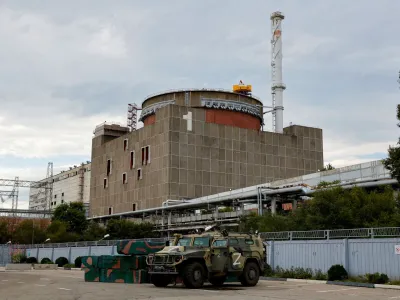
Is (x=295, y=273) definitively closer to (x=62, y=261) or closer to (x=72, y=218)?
(x=62, y=261)

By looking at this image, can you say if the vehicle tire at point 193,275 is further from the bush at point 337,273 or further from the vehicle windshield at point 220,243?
the bush at point 337,273

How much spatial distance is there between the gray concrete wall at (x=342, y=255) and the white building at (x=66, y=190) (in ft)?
426

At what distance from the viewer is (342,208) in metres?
35.7

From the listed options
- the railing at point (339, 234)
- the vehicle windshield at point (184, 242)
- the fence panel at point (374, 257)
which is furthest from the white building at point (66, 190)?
the vehicle windshield at point (184, 242)

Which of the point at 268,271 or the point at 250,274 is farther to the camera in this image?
the point at 268,271

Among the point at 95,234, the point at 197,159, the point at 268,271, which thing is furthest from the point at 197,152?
the point at 268,271

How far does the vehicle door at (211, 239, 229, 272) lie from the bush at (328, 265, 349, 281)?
655cm

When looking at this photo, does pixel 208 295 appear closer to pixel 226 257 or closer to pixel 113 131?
pixel 226 257

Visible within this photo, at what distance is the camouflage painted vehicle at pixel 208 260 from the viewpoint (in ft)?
69.1

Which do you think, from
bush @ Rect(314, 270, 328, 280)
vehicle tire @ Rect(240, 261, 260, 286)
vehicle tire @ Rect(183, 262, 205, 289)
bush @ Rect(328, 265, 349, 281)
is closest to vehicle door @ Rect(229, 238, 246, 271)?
vehicle tire @ Rect(240, 261, 260, 286)

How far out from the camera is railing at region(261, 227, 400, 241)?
24663mm

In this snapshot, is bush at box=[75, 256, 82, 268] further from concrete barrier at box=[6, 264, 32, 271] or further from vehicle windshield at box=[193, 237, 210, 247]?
vehicle windshield at box=[193, 237, 210, 247]

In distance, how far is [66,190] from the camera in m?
167

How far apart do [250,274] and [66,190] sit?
151368 millimetres
